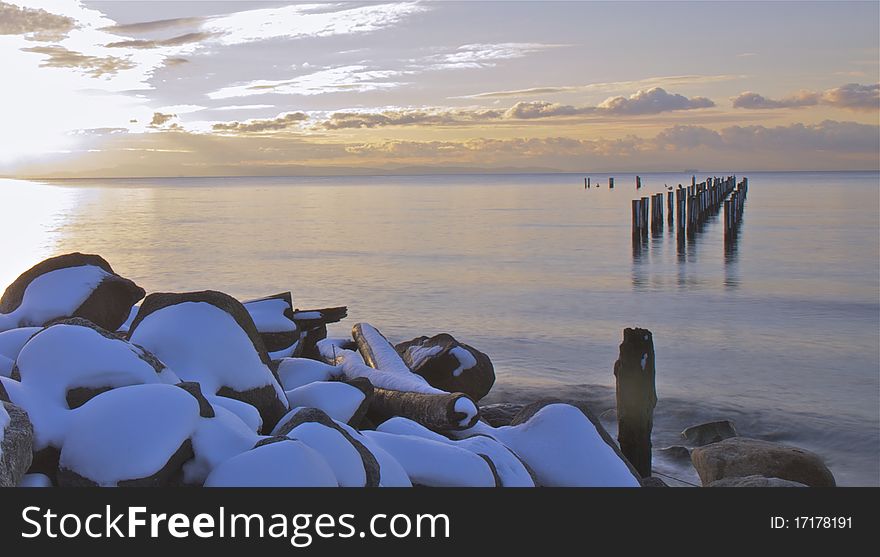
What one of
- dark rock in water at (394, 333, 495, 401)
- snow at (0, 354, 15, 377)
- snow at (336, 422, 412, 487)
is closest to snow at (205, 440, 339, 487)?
snow at (336, 422, 412, 487)

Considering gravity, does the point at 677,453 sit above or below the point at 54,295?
below

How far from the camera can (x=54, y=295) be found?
7758 mm

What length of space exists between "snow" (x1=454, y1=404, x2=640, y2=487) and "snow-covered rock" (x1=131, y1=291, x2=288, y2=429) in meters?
1.58

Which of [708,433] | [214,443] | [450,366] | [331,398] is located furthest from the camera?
[708,433]

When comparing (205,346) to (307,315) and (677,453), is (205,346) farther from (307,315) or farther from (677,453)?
(677,453)

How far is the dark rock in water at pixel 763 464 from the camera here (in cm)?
735

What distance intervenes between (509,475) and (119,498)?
212 centimetres

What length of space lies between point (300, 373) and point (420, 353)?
2.43 meters

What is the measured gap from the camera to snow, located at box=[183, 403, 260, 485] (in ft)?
13.4

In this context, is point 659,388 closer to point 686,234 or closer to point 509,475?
point 509,475

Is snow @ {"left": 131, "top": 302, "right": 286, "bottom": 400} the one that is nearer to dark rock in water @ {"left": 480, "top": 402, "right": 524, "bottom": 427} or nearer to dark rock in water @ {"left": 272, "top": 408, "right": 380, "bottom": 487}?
dark rock in water @ {"left": 272, "top": 408, "right": 380, "bottom": 487}

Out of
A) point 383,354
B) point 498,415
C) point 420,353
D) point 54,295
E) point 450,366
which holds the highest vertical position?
point 54,295

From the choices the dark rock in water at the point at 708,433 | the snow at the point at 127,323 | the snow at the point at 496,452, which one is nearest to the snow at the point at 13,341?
the snow at the point at 127,323

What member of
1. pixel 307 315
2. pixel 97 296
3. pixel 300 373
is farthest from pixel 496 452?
pixel 307 315
